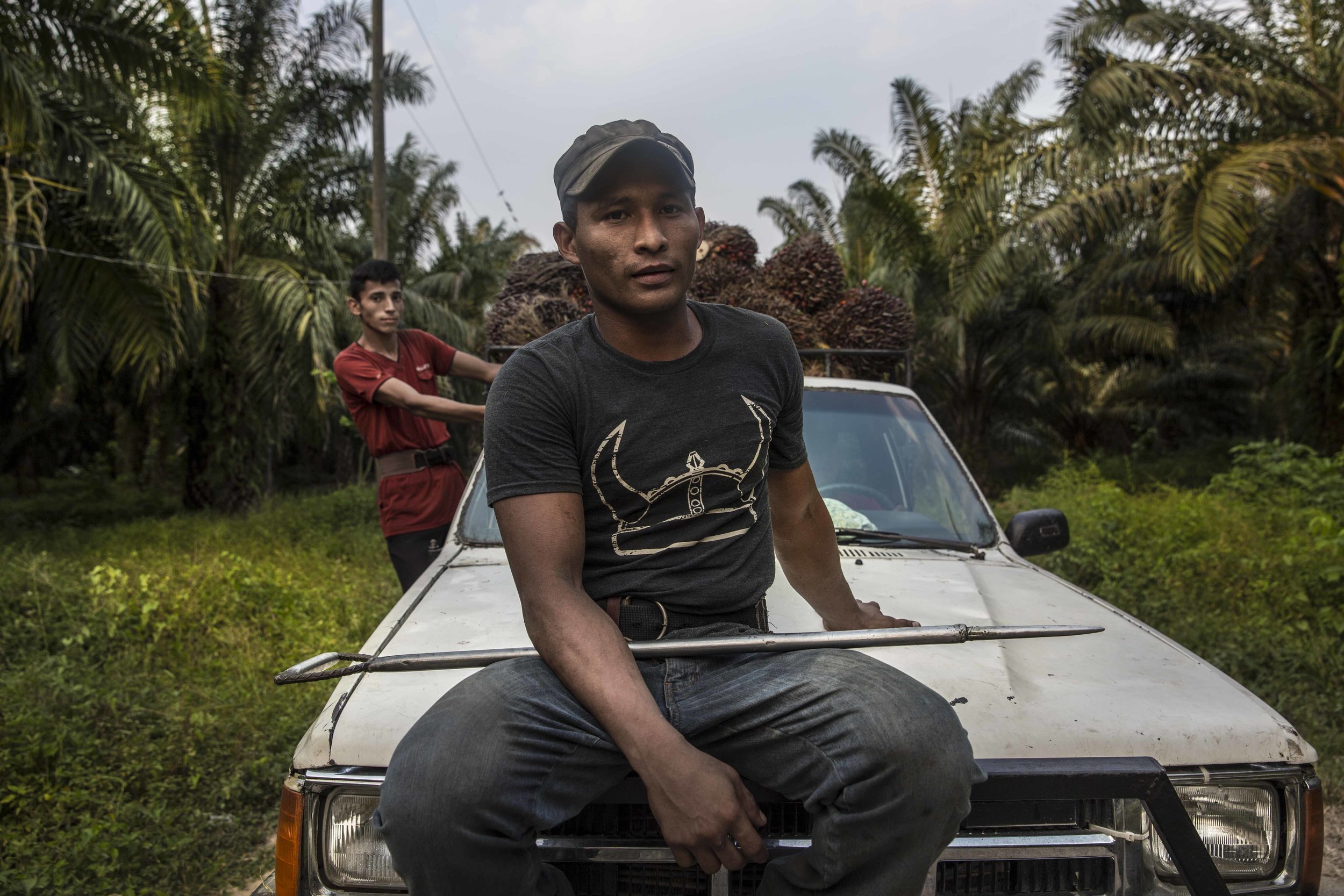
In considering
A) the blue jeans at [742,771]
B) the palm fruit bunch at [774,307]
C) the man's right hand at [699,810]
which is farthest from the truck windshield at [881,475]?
the man's right hand at [699,810]

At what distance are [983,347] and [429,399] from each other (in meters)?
13.3

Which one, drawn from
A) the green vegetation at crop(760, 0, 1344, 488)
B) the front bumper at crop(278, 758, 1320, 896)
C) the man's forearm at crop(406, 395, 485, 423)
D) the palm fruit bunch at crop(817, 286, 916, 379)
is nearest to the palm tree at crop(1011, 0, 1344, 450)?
the green vegetation at crop(760, 0, 1344, 488)

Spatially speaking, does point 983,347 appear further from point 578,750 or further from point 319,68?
point 578,750

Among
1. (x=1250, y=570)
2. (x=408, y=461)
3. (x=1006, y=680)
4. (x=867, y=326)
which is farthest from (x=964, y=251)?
(x=1006, y=680)

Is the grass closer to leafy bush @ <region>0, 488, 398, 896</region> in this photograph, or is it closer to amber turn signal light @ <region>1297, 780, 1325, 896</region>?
leafy bush @ <region>0, 488, 398, 896</region>

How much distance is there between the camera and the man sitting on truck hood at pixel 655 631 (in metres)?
1.40

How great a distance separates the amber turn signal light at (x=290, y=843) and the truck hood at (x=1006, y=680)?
0.06 metres

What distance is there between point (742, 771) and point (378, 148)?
38.7 ft

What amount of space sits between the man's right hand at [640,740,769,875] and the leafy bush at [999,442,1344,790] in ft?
11.3

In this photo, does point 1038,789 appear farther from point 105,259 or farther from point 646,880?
point 105,259

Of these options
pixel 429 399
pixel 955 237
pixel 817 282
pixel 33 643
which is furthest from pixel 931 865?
pixel 955 237

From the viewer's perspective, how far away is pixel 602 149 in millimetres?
1719

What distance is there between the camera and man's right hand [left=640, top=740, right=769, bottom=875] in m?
1.40

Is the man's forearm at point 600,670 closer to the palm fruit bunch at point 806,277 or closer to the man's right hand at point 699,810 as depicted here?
the man's right hand at point 699,810
